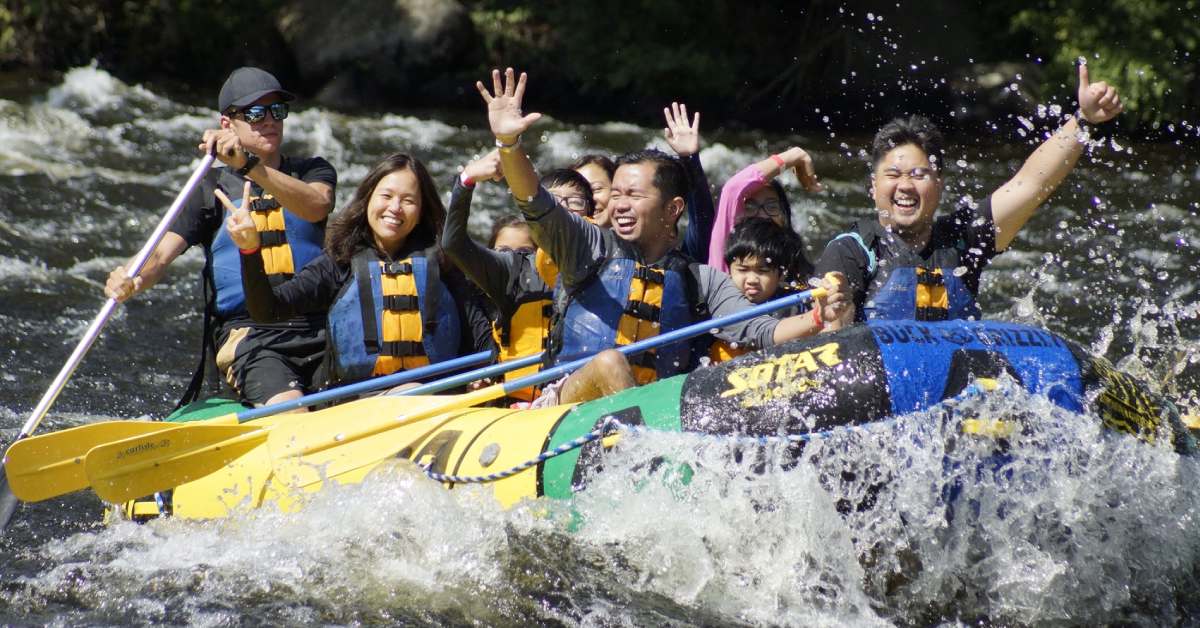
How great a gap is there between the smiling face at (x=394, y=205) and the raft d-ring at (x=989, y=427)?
80.3 inches

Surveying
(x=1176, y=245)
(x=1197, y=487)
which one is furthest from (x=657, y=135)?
(x=1197, y=487)

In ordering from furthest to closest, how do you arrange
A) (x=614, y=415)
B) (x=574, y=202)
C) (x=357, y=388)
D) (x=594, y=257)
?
(x=574, y=202), (x=357, y=388), (x=594, y=257), (x=614, y=415)

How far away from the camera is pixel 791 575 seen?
3279mm

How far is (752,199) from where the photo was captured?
192 inches

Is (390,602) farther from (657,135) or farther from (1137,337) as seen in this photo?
(657,135)

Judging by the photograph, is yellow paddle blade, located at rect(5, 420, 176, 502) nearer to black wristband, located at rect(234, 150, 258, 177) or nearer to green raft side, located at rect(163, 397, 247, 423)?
green raft side, located at rect(163, 397, 247, 423)

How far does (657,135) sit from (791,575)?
8.66 meters

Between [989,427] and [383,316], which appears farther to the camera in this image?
[383,316]

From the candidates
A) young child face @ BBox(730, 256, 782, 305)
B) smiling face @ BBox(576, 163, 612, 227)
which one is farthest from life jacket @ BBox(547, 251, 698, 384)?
smiling face @ BBox(576, 163, 612, 227)

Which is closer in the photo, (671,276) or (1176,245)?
(671,276)

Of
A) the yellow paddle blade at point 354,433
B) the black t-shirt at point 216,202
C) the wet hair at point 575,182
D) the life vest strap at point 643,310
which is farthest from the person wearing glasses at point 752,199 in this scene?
the black t-shirt at point 216,202

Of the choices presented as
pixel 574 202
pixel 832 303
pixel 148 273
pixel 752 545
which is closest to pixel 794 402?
pixel 752 545

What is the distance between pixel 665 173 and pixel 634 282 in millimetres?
346

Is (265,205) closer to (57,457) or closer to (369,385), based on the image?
(369,385)
